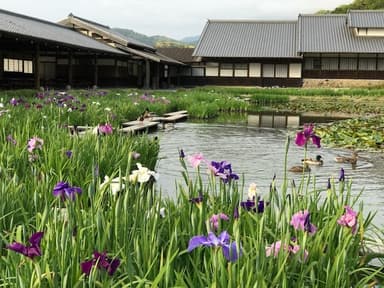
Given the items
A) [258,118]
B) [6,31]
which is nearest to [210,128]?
[258,118]

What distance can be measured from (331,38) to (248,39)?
19.6ft

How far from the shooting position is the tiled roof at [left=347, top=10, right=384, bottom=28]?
36844 millimetres

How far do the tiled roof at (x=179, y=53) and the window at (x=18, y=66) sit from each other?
16107 mm

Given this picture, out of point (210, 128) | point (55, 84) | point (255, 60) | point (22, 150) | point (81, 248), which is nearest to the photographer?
point (81, 248)

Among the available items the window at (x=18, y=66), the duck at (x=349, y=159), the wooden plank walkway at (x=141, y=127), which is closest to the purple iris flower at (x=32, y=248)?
the duck at (x=349, y=159)

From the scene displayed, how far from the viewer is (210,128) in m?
13.6

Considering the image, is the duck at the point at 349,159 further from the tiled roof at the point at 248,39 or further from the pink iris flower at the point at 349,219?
the tiled roof at the point at 248,39

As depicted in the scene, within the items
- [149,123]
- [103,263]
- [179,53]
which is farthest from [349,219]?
[179,53]

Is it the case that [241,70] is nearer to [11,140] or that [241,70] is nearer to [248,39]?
[248,39]

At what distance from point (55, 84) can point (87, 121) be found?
17.1 metres

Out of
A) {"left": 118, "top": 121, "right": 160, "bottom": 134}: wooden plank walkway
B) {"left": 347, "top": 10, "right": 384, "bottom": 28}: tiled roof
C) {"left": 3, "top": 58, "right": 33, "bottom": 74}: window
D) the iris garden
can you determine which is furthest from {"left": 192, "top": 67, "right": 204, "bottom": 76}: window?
the iris garden

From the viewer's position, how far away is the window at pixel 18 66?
76.0 feet

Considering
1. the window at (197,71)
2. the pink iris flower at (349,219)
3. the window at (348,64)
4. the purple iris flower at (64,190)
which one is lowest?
the pink iris flower at (349,219)

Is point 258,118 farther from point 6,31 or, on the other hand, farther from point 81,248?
point 81,248
